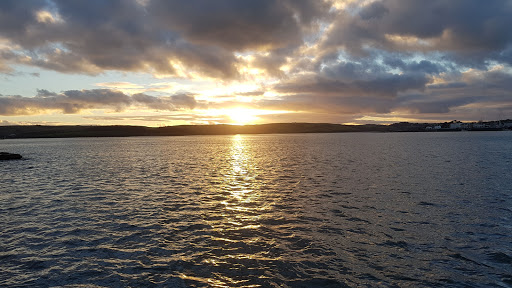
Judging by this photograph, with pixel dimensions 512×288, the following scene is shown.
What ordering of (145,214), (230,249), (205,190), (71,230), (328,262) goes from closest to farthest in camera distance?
(328,262) < (230,249) < (71,230) < (145,214) < (205,190)

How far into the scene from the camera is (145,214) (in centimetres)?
2475

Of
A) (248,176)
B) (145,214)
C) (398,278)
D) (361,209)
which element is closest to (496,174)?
(361,209)

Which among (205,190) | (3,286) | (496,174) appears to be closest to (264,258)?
(3,286)

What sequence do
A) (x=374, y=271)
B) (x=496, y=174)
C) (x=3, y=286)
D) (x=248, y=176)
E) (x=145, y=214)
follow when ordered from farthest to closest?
(x=248, y=176), (x=496, y=174), (x=145, y=214), (x=374, y=271), (x=3, y=286)

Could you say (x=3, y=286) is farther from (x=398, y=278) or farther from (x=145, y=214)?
(x=398, y=278)

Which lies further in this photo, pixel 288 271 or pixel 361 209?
pixel 361 209

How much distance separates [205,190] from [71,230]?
16.1 metres

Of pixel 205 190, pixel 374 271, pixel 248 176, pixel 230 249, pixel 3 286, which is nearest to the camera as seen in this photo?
pixel 3 286

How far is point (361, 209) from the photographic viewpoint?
1003 inches

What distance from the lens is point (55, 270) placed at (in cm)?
1470

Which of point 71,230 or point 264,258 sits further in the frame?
point 71,230

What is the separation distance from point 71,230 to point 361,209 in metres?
22.8

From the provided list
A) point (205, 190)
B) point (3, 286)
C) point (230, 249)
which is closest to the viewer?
point (3, 286)

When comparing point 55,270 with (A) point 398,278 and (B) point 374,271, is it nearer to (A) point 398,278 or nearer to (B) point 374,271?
(B) point 374,271
